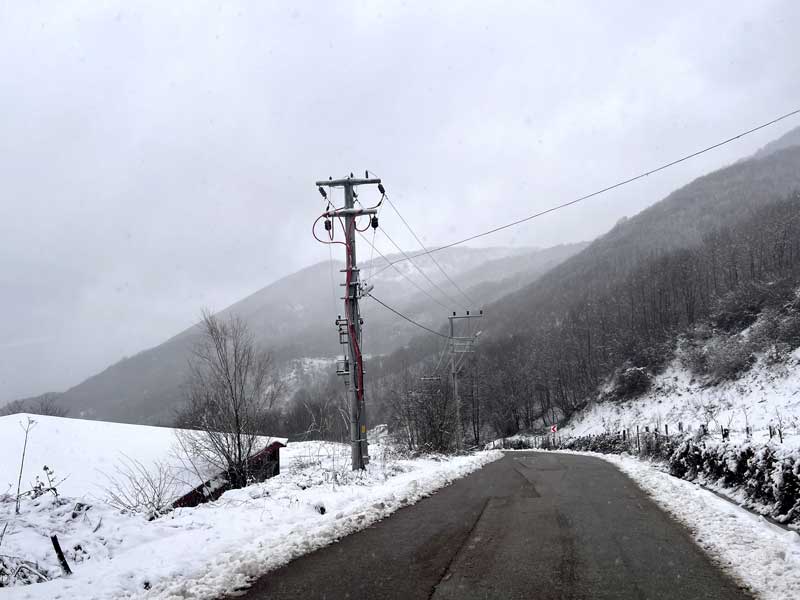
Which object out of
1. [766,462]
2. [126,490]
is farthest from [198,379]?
[766,462]

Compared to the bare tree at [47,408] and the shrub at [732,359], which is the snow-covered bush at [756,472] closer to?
the shrub at [732,359]

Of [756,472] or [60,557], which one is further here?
[756,472]

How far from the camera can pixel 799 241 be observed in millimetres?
62625

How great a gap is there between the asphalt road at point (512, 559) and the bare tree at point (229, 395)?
1017 cm

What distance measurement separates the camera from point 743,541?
6.75 m

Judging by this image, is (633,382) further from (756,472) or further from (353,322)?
(756,472)

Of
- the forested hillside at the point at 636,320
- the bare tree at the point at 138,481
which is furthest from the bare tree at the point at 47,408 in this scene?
the bare tree at the point at 138,481

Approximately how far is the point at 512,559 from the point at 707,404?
147 feet

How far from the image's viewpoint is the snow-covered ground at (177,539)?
5.36 meters

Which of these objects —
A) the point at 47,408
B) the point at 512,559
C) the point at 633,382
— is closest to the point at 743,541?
the point at 512,559

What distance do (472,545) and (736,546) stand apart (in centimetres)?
332

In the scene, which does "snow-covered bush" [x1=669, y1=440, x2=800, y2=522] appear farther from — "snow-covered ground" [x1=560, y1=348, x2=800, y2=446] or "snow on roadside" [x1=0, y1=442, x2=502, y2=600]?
"snow-covered ground" [x1=560, y1=348, x2=800, y2=446]

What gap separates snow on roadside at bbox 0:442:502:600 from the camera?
534 cm

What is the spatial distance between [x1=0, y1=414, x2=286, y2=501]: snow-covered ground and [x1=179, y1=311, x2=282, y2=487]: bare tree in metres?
1.06
